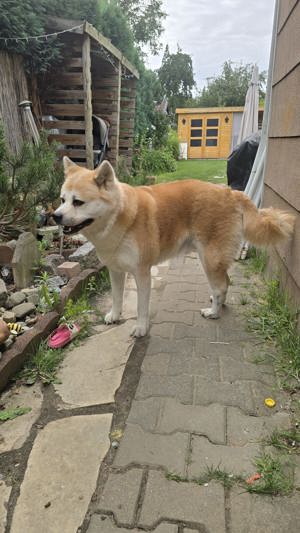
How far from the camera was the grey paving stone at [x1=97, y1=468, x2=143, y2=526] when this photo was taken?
145cm

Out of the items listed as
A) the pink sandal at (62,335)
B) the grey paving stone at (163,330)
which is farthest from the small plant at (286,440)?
the pink sandal at (62,335)

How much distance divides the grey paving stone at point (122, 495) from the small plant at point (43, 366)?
888mm

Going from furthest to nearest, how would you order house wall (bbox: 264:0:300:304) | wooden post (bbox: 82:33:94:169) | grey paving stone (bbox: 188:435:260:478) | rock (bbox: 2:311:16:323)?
wooden post (bbox: 82:33:94:169) < rock (bbox: 2:311:16:323) < house wall (bbox: 264:0:300:304) < grey paving stone (bbox: 188:435:260:478)

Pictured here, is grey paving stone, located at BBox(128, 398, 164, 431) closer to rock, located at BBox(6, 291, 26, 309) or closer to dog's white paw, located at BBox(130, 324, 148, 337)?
dog's white paw, located at BBox(130, 324, 148, 337)

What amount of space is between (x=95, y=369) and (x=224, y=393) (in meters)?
0.89

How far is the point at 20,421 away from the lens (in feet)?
6.56

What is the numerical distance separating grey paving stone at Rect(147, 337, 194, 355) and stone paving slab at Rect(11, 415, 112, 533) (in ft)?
2.39

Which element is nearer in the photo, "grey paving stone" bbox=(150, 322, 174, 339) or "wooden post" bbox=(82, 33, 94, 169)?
"grey paving stone" bbox=(150, 322, 174, 339)

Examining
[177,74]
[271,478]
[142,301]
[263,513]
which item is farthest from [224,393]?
[177,74]

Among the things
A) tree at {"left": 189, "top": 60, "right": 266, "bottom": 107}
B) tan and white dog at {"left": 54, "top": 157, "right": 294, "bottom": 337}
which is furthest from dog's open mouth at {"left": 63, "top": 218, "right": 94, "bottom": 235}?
tree at {"left": 189, "top": 60, "right": 266, "bottom": 107}

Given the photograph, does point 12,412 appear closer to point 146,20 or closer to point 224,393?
point 224,393

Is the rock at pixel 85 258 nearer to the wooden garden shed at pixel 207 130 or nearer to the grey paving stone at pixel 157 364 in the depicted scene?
the grey paving stone at pixel 157 364

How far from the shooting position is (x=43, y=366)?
94.6 inches

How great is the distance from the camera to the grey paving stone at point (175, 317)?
9.99ft
